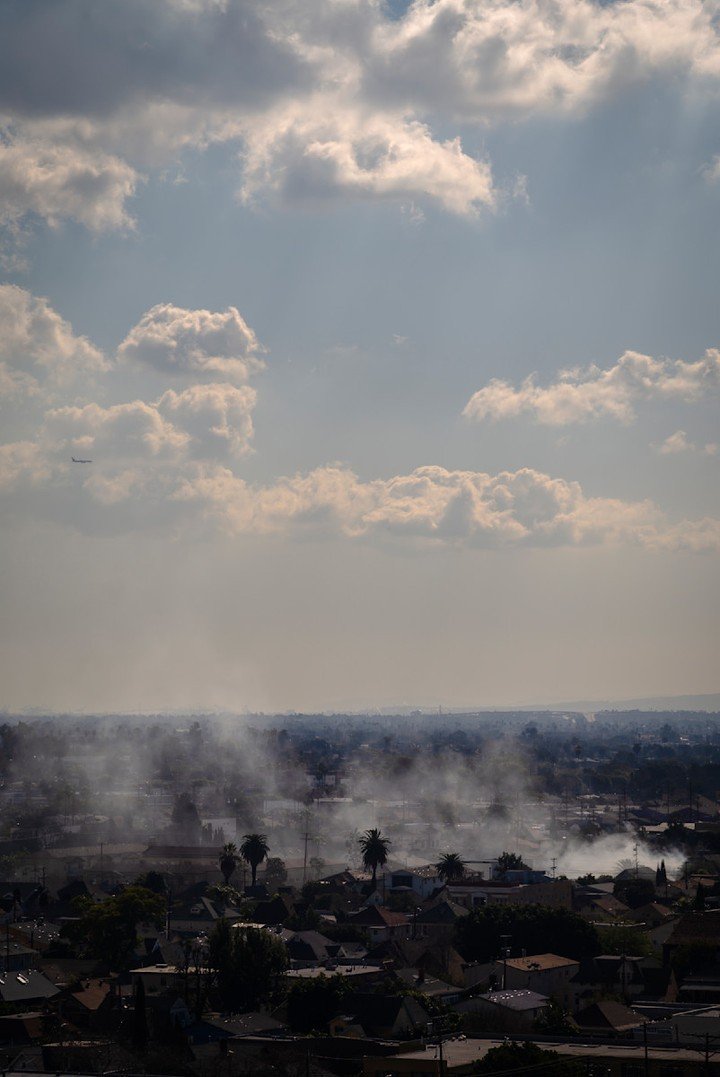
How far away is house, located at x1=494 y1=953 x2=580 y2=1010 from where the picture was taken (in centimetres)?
4812

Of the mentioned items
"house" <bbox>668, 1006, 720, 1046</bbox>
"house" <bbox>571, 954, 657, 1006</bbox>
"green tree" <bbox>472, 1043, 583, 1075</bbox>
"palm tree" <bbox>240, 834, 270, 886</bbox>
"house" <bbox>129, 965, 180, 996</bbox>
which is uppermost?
"palm tree" <bbox>240, 834, 270, 886</bbox>

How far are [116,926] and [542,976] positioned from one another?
17564mm

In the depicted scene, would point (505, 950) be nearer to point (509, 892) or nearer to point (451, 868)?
point (509, 892)

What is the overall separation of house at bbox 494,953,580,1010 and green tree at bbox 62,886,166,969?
47.8 feet

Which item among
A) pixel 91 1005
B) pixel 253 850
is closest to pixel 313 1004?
pixel 91 1005

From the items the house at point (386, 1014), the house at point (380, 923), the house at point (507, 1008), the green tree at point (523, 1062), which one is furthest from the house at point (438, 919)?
the green tree at point (523, 1062)

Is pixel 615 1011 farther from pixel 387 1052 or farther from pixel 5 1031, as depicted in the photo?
pixel 5 1031

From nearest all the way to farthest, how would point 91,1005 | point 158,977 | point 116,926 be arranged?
1. point 91,1005
2. point 158,977
3. point 116,926

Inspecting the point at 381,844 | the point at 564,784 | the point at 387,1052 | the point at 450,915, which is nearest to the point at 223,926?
the point at 387,1052

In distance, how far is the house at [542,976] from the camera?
48125 mm

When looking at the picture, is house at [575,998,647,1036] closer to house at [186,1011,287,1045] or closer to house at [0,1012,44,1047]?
house at [186,1011,287,1045]

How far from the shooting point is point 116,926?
56.8m

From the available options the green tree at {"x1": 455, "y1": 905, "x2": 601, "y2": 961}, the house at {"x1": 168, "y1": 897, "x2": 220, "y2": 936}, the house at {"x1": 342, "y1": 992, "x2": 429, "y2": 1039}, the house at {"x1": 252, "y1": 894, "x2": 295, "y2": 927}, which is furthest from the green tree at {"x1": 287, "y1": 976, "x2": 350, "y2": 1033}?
Answer: the house at {"x1": 252, "y1": 894, "x2": 295, "y2": 927}

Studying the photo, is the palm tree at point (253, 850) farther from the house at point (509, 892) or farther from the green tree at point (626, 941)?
the green tree at point (626, 941)
